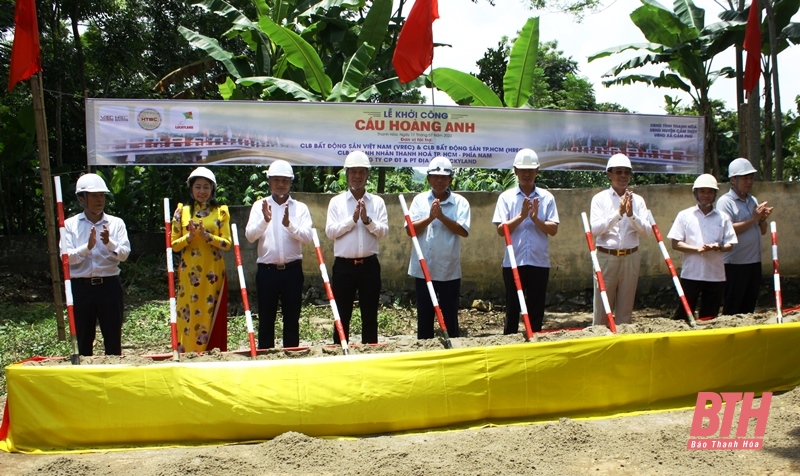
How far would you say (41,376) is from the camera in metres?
3.83

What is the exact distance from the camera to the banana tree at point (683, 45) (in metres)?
9.92

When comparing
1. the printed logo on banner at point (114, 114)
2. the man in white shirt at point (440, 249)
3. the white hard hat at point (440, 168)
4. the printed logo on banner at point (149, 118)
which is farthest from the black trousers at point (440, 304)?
the printed logo on banner at point (114, 114)

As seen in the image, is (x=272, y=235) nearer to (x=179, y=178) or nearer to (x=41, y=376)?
(x=41, y=376)

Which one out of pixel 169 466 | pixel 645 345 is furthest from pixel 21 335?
pixel 645 345

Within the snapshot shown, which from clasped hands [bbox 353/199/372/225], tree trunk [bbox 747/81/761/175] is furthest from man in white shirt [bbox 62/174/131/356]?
tree trunk [bbox 747/81/761/175]

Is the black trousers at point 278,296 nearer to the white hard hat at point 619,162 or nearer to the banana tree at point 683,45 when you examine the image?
the white hard hat at point 619,162

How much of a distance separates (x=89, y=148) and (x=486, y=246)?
4441mm

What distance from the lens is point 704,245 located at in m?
5.68

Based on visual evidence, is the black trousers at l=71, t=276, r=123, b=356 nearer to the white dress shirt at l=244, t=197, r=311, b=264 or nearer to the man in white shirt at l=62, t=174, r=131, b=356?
the man in white shirt at l=62, t=174, r=131, b=356

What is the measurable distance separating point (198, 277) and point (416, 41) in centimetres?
394

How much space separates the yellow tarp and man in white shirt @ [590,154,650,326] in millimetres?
1272

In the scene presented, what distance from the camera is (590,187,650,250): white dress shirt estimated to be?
5.55 metres

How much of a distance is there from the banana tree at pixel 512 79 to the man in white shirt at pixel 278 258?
14.5ft

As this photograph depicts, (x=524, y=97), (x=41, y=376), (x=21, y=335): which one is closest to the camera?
(x=41, y=376)
